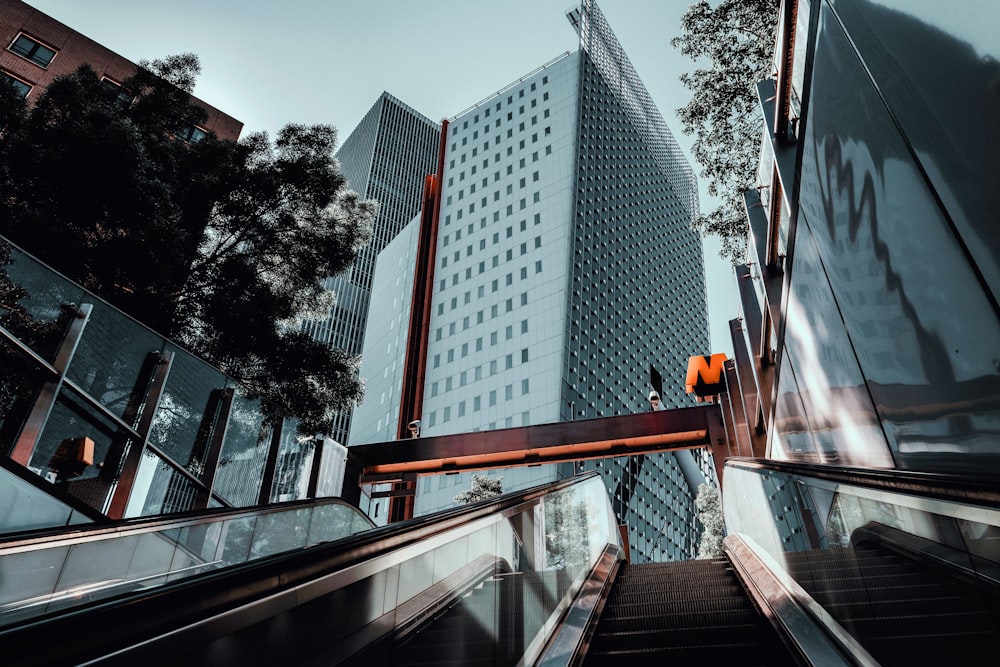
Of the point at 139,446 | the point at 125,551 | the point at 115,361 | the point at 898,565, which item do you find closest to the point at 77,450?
the point at 139,446

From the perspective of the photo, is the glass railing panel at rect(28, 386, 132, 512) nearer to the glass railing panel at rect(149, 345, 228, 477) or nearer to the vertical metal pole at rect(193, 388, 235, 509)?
the glass railing panel at rect(149, 345, 228, 477)

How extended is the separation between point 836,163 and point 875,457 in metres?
2.08

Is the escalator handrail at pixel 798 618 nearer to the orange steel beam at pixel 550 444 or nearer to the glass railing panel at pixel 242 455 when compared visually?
the glass railing panel at pixel 242 455

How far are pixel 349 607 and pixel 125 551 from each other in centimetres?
454

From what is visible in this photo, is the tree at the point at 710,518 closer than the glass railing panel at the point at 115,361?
No

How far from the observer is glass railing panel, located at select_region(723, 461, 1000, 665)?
2.16m

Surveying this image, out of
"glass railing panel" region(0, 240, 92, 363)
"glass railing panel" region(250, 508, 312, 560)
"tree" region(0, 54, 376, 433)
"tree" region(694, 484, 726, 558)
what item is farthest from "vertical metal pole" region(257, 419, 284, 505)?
"tree" region(694, 484, 726, 558)

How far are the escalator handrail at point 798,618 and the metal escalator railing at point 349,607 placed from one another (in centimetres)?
152

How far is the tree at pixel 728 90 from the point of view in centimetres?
1110

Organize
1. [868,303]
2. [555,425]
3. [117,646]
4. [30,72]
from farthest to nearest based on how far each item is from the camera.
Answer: [30,72]
[555,425]
[868,303]
[117,646]

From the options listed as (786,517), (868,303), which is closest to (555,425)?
(786,517)

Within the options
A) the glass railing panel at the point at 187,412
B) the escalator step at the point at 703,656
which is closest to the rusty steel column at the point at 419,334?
the glass railing panel at the point at 187,412

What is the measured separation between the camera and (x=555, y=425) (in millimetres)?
15648

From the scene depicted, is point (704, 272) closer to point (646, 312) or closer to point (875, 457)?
point (646, 312)
